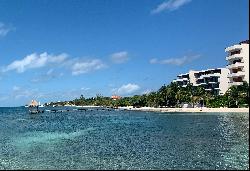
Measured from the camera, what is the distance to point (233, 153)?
3481cm

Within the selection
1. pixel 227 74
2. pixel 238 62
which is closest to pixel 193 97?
pixel 227 74

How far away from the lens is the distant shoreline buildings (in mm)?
124562

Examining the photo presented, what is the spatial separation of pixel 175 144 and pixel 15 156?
669 inches

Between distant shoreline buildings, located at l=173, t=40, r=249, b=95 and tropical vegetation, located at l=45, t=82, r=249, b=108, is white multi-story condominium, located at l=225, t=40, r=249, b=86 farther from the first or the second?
tropical vegetation, located at l=45, t=82, r=249, b=108

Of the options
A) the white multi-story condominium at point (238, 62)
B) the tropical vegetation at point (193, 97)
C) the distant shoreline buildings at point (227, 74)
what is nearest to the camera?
the tropical vegetation at point (193, 97)

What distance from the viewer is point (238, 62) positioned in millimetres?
127000

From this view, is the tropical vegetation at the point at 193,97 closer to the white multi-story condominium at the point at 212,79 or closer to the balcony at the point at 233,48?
→ the white multi-story condominium at the point at 212,79

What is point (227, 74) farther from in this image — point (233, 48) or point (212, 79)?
point (233, 48)

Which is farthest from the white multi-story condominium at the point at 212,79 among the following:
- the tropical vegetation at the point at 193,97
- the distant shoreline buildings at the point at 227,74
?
the tropical vegetation at the point at 193,97

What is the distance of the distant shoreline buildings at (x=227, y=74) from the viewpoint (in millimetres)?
124562

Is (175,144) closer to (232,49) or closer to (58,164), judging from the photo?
(58,164)

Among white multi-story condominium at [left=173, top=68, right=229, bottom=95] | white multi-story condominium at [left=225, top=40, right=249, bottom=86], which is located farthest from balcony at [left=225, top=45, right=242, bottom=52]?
white multi-story condominium at [left=173, top=68, right=229, bottom=95]

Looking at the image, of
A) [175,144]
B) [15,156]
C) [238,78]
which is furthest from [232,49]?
[15,156]

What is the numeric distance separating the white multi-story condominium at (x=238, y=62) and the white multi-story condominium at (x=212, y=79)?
26363mm
